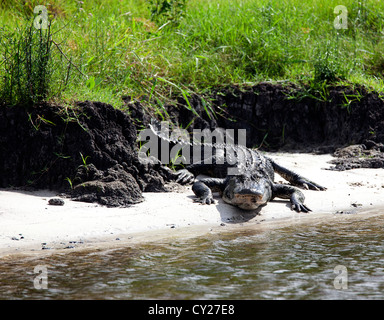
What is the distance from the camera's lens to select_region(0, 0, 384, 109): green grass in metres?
6.54

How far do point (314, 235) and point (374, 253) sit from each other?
623 mm

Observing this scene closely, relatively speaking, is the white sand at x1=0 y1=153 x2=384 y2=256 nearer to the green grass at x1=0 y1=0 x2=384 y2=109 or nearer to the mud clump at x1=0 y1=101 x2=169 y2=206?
the mud clump at x1=0 y1=101 x2=169 y2=206

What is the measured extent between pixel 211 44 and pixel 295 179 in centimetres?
315

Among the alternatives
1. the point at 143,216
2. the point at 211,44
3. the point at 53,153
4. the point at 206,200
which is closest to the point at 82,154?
the point at 53,153

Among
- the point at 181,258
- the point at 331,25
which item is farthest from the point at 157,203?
the point at 331,25

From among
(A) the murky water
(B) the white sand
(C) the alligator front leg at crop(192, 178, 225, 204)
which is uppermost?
(C) the alligator front leg at crop(192, 178, 225, 204)

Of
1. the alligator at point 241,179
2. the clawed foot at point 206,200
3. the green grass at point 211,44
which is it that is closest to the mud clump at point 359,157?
the alligator at point 241,179

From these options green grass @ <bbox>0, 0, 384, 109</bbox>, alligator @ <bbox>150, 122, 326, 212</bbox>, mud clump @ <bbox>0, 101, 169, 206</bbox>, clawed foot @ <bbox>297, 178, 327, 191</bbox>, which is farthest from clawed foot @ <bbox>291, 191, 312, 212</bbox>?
Result: green grass @ <bbox>0, 0, 384, 109</bbox>

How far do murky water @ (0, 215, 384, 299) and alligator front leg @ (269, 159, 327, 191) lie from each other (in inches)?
54.9

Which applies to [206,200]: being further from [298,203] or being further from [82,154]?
[82,154]

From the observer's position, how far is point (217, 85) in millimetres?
7773

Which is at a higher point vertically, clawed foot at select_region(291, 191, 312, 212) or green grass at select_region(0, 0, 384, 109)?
green grass at select_region(0, 0, 384, 109)

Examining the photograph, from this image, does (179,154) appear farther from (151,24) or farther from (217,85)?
(151,24)

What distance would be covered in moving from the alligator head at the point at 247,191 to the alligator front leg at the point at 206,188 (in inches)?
7.1
